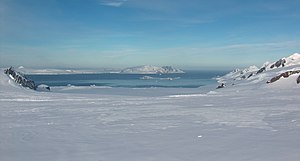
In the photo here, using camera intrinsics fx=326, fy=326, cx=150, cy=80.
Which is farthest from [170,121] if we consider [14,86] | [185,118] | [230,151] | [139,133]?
[14,86]

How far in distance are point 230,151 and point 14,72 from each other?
50862mm

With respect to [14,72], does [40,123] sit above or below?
below

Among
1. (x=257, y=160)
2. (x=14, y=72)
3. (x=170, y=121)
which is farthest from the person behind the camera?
(x=14, y=72)

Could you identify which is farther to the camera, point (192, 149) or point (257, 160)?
point (192, 149)

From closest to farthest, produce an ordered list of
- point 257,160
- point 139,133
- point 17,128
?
Answer: point 257,160 < point 139,133 < point 17,128

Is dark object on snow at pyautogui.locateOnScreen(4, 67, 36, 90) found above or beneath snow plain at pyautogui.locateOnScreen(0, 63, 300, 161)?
above

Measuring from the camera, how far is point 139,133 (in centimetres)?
1261

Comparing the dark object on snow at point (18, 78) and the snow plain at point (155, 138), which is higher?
the dark object on snow at point (18, 78)

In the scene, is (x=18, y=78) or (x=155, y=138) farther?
(x=18, y=78)

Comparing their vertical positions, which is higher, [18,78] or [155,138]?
[18,78]

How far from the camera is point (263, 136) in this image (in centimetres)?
1107

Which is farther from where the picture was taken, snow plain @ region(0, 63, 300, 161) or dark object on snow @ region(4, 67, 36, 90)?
dark object on snow @ region(4, 67, 36, 90)

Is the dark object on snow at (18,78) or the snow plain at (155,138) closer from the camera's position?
the snow plain at (155,138)

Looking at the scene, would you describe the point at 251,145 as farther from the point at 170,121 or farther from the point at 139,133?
the point at 170,121
